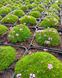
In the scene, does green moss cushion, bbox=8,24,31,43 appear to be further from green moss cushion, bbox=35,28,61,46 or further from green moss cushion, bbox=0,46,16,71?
green moss cushion, bbox=0,46,16,71

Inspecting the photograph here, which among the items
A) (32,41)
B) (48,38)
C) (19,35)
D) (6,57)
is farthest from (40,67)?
(19,35)

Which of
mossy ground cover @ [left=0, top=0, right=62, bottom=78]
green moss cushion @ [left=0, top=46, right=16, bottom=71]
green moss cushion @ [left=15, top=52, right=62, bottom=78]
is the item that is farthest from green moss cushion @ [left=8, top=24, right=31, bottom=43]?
green moss cushion @ [left=15, top=52, right=62, bottom=78]

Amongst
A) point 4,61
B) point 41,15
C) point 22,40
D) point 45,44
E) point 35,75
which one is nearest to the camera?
point 35,75

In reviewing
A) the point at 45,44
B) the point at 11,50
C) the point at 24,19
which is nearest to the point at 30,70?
the point at 11,50

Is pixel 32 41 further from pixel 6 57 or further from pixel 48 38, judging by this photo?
pixel 6 57

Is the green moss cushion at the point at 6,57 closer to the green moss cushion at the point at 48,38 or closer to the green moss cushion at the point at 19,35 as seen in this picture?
the green moss cushion at the point at 19,35

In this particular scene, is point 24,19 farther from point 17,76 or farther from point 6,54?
point 17,76
